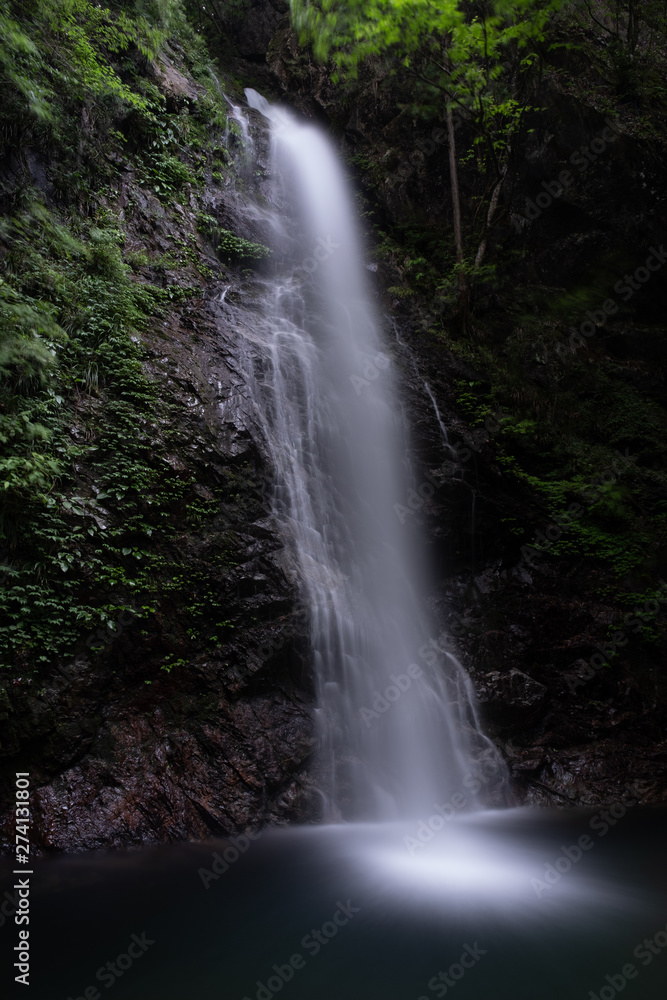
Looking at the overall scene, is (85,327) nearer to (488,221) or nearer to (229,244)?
(229,244)

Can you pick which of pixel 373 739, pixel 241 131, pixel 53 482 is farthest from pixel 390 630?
pixel 241 131

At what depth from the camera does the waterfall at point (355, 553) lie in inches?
270

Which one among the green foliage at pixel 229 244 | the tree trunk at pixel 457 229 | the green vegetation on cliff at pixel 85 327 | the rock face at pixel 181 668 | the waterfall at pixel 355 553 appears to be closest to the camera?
the rock face at pixel 181 668

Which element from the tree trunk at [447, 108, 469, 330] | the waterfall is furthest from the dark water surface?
the tree trunk at [447, 108, 469, 330]

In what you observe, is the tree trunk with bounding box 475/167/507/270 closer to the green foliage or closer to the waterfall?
the waterfall

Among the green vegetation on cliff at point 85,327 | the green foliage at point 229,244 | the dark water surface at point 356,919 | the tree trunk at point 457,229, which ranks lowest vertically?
the dark water surface at point 356,919

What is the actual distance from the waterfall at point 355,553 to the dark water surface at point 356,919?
2.67 feet

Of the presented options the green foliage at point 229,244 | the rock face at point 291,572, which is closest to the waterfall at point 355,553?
the rock face at point 291,572

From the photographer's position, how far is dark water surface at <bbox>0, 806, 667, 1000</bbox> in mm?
3598

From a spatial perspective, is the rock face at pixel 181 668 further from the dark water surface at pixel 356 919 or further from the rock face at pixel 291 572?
the dark water surface at pixel 356 919

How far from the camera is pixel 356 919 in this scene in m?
4.40

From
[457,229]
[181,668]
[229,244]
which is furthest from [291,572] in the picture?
[457,229]

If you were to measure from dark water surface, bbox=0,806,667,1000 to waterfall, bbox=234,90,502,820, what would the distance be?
0.82 meters

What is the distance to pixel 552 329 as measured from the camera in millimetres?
11000
